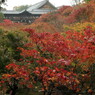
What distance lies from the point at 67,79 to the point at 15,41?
11.7ft

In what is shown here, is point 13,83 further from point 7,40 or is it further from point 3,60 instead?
point 7,40

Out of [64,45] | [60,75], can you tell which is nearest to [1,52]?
[64,45]

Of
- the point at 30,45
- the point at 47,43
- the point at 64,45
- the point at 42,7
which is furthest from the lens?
the point at 42,7

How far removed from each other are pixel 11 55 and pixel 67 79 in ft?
10.7

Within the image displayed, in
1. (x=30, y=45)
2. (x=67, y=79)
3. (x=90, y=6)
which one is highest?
(x=90, y=6)

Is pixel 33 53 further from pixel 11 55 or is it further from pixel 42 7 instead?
pixel 42 7

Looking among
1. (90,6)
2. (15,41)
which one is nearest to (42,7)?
(90,6)

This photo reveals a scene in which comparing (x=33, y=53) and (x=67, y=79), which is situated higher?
(x=33, y=53)

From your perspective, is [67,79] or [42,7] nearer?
[67,79]

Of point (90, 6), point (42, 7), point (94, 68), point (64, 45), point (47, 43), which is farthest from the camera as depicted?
point (42, 7)

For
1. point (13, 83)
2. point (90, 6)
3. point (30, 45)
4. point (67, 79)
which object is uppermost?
point (90, 6)

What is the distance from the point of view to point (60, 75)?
5.32m

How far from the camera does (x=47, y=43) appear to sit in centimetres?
727

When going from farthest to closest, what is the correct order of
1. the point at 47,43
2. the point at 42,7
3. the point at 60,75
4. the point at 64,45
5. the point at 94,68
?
1. the point at 42,7
2. the point at 47,43
3. the point at 64,45
4. the point at 94,68
5. the point at 60,75
